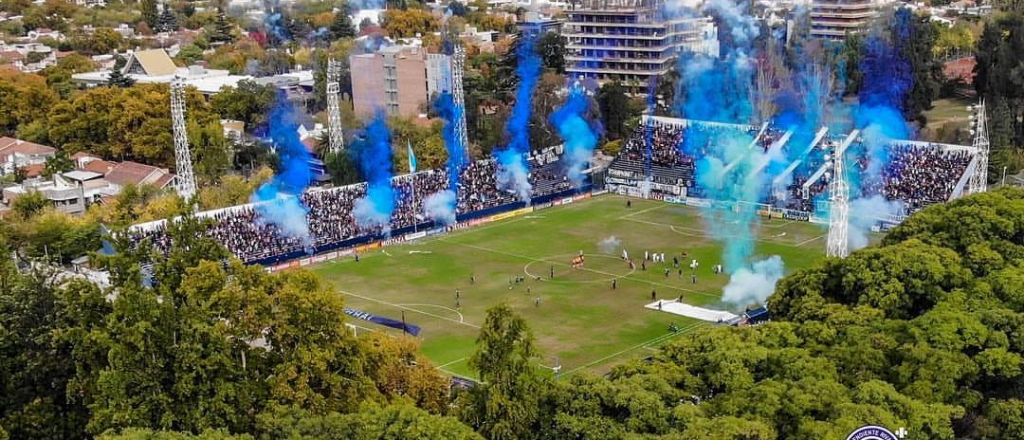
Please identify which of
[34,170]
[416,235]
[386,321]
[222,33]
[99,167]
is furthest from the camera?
[222,33]

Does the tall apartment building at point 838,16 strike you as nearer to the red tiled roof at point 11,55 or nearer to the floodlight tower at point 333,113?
the floodlight tower at point 333,113

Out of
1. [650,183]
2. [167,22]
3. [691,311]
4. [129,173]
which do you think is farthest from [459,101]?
[167,22]

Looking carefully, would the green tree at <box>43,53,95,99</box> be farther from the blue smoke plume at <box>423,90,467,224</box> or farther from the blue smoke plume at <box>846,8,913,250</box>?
the blue smoke plume at <box>846,8,913,250</box>

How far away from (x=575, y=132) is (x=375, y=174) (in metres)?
13.1

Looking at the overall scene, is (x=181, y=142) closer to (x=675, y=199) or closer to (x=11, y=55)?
(x=675, y=199)

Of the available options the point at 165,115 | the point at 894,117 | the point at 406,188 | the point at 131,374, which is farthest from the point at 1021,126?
the point at 131,374

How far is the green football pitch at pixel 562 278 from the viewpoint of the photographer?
3503 centimetres

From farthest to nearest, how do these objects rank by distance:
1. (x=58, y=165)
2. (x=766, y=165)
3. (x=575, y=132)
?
1. (x=575, y=132)
2. (x=58, y=165)
3. (x=766, y=165)

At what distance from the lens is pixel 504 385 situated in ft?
71.1

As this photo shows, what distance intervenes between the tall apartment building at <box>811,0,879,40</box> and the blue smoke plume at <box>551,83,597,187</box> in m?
30.0

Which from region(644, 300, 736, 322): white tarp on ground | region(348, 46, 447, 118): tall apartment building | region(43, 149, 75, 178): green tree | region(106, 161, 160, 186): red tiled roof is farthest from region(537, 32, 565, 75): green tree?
region(644, 300, 736, 322): white tarp on ground

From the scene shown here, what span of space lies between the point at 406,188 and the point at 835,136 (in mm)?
22294

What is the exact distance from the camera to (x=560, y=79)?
240 feet

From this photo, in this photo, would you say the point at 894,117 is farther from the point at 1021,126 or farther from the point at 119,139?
the point at 119,139
